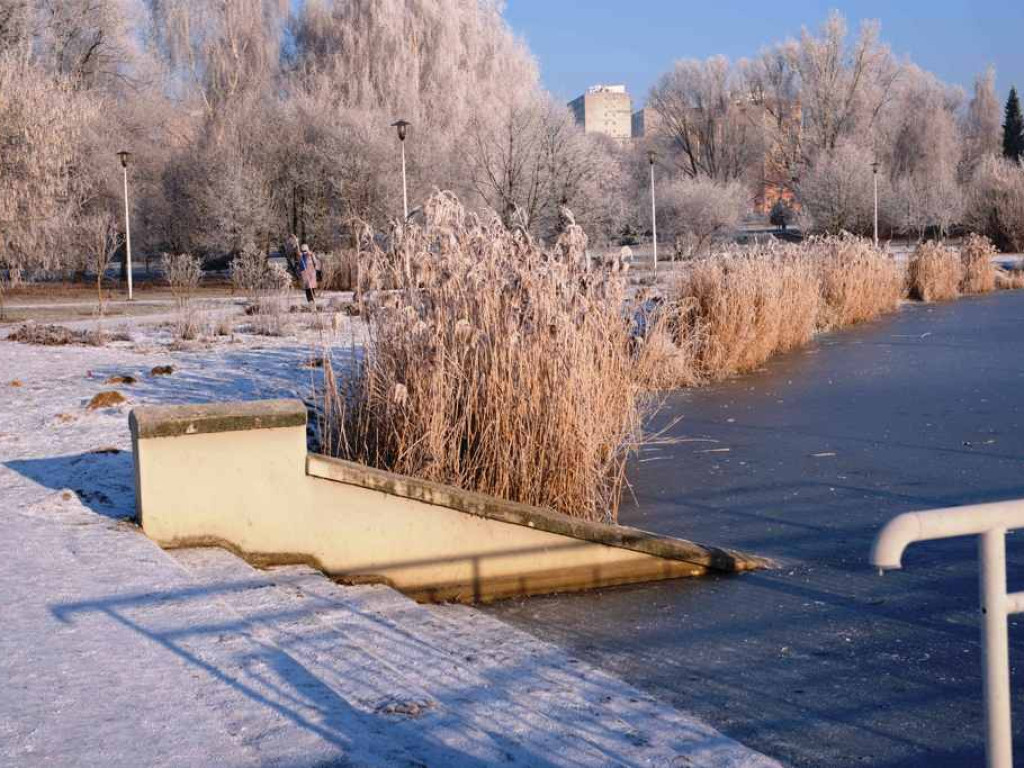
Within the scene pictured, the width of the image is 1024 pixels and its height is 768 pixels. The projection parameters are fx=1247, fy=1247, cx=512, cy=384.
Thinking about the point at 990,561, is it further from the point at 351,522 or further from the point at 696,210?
the point at 696,210

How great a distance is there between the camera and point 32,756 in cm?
353

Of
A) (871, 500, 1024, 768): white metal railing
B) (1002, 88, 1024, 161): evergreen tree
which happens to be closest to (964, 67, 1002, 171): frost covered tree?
(1002, 88, 1024, 161): evergreen tree

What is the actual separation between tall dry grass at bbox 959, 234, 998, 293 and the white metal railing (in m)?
30.3

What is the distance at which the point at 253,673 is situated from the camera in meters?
4.29

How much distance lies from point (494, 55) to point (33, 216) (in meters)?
24.9

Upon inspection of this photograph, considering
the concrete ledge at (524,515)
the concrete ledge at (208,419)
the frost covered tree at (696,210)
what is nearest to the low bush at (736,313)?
the concrete ledge at (524,515)

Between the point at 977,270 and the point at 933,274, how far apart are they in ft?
9.42

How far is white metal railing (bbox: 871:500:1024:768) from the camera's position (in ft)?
7.92

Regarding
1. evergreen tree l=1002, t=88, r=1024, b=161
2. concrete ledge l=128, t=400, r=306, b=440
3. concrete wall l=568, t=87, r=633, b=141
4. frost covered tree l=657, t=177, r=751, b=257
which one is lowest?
concrete ledge l=128, t=400, r=306, b=440

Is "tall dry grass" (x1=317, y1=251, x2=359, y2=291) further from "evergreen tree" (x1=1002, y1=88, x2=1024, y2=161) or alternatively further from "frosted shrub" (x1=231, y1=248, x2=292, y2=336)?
"evergreen tree" (x1=1002, y1=88, x2=1024, y2=161)

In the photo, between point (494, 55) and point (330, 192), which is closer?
point (330, 192)

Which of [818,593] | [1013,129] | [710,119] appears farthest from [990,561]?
[1013,129]

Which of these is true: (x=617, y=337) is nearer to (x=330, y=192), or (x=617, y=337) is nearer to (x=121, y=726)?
(x=121, y=726)

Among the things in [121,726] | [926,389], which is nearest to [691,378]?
[926,389]
